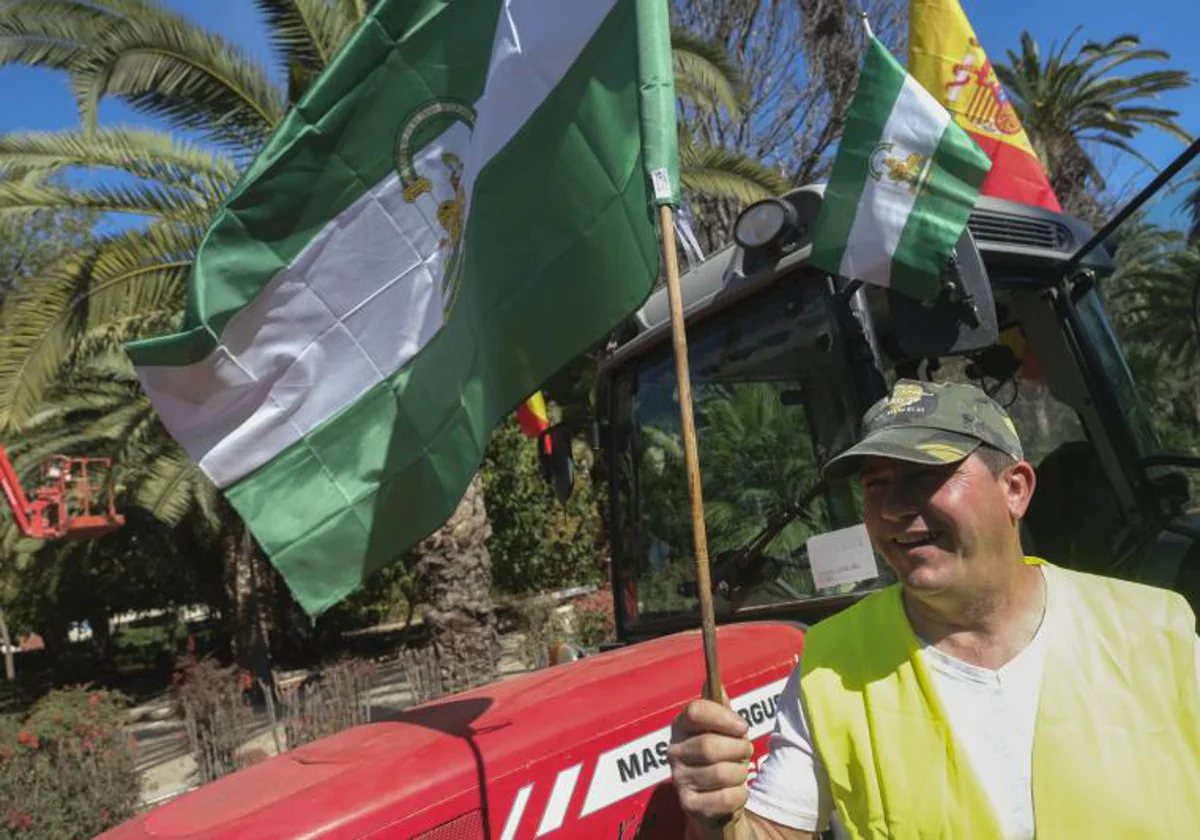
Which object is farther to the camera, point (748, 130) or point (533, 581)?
point (533, 581)

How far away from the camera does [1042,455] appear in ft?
13.4

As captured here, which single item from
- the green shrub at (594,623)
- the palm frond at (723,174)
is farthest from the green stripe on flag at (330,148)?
the green shrub at (594,623)

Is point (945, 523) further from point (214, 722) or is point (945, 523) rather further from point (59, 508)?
point (59, 508)

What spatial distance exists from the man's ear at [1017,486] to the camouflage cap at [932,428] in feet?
0.09

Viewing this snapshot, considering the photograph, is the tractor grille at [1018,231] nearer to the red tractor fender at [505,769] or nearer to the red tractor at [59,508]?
the red tractor fender at [505,769]

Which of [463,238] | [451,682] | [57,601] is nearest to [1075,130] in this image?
[451,682]

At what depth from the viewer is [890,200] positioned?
3154 millimetres

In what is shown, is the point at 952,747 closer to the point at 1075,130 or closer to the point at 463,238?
the point at 463,238

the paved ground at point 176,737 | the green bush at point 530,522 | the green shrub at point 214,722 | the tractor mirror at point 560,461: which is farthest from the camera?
the green bush at point 530,522

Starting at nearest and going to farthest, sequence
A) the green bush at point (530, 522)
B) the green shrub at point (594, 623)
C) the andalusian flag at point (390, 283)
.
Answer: the andalusian flag at point (390, 283)
the green shrub at point (594, 623)
the green bush at point (530, 522)

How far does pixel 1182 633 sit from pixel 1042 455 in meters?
2.35

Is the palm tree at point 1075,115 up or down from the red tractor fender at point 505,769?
up

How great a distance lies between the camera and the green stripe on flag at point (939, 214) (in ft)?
9.62

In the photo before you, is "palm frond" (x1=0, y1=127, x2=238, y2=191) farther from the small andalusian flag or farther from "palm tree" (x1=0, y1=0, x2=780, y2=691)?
the small andalusian flag
